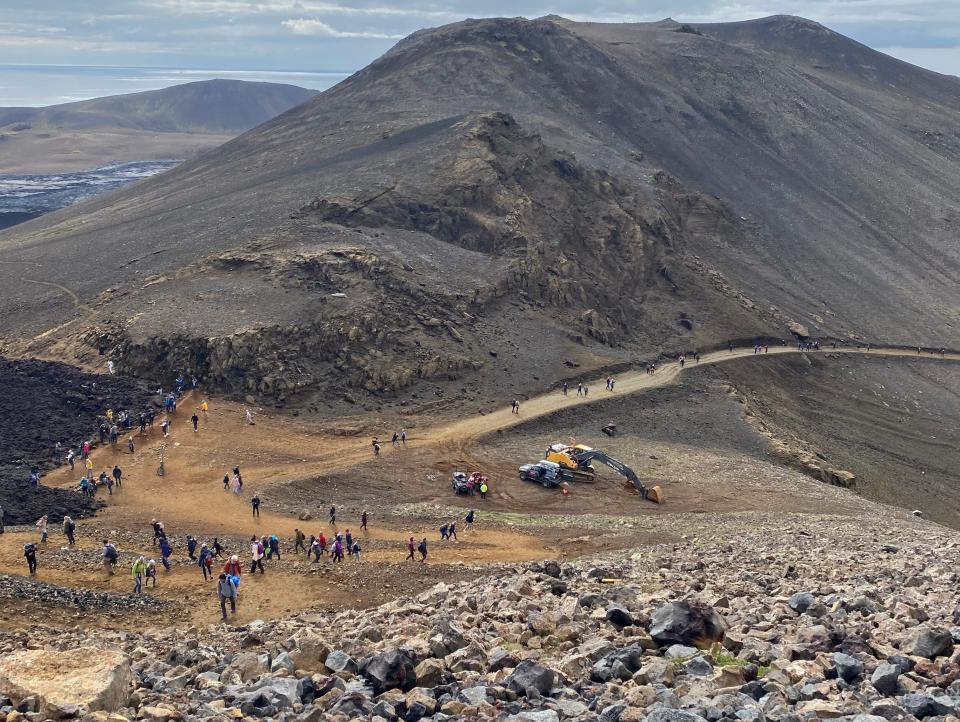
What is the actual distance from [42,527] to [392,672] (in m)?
21.6

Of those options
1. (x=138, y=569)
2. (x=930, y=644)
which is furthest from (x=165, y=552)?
(x=930, y=644)

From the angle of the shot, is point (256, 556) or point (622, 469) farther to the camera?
point (622, 469)

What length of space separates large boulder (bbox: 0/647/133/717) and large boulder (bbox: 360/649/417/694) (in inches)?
130

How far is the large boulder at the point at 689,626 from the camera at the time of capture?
1410 centimetres

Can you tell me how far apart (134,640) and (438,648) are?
9.60m

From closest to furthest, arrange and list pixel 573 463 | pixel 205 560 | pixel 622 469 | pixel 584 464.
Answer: pixel 205 560, pixel 622 469, pixel 573 463, pixel 584 464

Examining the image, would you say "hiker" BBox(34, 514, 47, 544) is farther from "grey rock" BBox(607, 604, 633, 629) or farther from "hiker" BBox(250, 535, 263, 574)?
"grey rock" BBox(607, 604, 633, 629)

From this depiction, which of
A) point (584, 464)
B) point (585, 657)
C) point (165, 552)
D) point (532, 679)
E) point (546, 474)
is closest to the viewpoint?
point (532, 679)

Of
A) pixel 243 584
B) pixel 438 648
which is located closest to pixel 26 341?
pixel 243 584

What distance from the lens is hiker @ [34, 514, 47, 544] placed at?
1177 inches

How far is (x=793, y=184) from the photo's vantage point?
3622 inches

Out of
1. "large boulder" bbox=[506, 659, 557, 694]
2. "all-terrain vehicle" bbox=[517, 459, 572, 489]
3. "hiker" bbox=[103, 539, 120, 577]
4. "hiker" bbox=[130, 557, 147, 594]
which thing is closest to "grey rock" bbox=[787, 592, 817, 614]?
"large boulder" bbox=[506, 659, 557, 694]

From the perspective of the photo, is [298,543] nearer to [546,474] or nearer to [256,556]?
[256,556]

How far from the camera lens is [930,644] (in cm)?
1314
